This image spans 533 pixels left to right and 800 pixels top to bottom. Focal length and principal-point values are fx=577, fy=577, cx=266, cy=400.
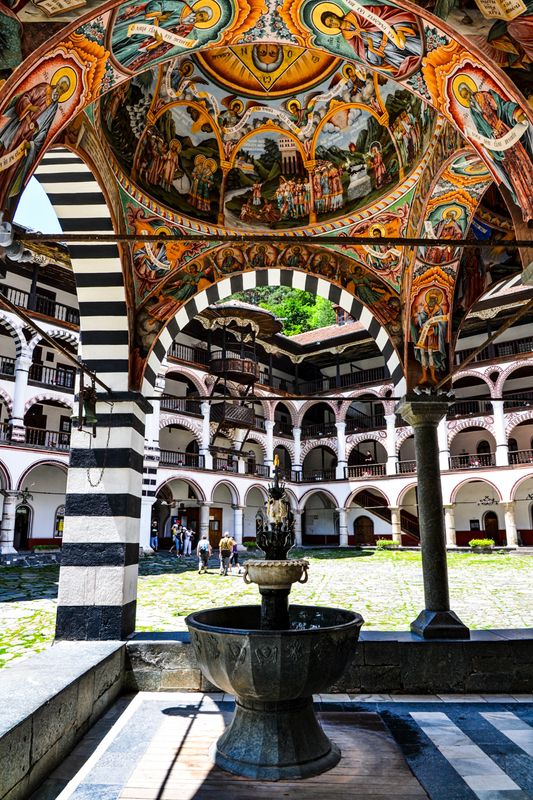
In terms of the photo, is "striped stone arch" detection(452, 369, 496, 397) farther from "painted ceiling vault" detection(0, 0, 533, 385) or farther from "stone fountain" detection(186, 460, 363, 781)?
"stone fountain" detection(186, 460, 363, 781)

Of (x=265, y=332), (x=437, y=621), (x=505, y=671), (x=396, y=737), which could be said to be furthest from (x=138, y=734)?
(x=265, y=332)

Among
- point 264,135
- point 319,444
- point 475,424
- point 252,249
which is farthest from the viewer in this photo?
point 319,444

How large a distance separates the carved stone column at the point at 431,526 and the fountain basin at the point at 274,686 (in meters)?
2.03

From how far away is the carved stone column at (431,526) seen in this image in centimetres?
548

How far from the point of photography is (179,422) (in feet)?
79.5

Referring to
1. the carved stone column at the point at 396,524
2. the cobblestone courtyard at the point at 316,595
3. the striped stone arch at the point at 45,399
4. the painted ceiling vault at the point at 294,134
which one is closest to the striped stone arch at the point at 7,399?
the striped stone arch at the point at 45,399

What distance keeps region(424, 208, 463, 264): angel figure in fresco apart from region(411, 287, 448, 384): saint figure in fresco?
544 mm

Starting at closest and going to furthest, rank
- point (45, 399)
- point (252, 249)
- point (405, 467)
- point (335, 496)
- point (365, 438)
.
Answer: point (252, 249), point (45, 399), point (405, 467), point (365, 438), point (335, 496)

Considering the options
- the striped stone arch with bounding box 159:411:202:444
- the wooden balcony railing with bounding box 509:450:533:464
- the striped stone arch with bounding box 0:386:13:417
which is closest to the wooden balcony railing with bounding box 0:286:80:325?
the striped stone arch with bounding box 0:386:13:417

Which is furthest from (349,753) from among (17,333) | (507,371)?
(507,371)

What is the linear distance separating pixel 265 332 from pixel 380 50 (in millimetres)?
20577

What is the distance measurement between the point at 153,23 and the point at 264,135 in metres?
2.91

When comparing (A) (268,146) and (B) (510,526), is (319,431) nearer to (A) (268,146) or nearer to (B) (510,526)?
(B) (510,526)

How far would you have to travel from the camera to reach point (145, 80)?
5176mm
